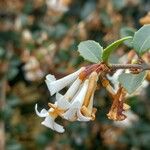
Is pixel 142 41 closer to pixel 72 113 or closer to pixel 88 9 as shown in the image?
pixel 72 113

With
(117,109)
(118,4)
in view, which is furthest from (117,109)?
(118,4)

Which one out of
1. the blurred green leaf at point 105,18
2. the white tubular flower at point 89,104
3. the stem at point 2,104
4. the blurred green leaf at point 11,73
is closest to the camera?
the white tubular flower at point 89,104

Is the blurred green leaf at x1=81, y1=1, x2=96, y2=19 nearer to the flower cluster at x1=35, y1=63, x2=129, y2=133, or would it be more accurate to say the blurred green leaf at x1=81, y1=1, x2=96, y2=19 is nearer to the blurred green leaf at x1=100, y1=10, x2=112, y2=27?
the blurred green leaf at x1=100, y1=10, x2=112, y2=27

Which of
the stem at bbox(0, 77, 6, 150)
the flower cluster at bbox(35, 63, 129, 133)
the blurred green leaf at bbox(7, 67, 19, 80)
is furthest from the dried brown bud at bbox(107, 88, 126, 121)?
the blurred green leaf at bbox(7, 67, 19, 80)

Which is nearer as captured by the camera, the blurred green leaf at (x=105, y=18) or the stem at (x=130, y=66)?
the stem at (x=130, y=66)

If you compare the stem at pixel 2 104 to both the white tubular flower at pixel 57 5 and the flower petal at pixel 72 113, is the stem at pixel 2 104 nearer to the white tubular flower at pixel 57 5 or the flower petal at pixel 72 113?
the white tubular flower at pixel 57 5

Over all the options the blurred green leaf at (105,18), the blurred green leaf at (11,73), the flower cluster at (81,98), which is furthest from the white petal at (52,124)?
the blurred green leaf at (105,18)

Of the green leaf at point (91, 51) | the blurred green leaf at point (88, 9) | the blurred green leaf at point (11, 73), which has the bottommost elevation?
the blurred green leaf at point (11, 73)

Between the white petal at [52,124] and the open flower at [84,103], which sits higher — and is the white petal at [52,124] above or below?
below
